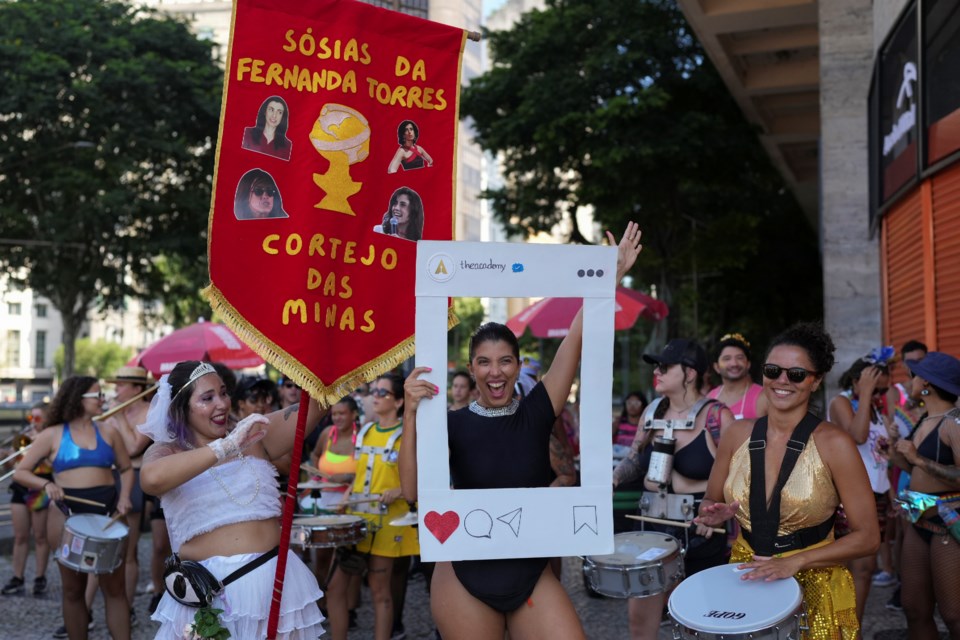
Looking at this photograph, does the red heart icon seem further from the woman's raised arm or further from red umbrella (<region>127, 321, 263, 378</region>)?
red umbrella (<region>127, 321, 263, 378</region>)

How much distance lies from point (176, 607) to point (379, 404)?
139 inches

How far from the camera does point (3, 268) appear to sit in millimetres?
27531

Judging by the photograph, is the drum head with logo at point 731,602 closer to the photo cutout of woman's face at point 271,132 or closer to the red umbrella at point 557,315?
the photo cutout of woman's face at point 271,132

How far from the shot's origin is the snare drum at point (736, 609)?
3477mm

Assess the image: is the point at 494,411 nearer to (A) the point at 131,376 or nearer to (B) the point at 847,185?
(A) the point at 131,376

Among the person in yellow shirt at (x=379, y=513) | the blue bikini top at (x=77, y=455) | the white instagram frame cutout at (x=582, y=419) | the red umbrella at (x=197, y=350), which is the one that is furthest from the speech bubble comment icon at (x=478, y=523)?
the red umbrella at (x=197, y=350)

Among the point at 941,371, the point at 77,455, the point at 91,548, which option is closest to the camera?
the point at 941,371

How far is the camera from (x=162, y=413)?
14.3 feet

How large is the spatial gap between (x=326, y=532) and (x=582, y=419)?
3.21 m

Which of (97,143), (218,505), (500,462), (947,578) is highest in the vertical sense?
(97,143)

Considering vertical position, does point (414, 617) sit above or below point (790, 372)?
below

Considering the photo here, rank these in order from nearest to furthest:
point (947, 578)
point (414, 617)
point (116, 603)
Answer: point (947, 578), point (116, 603), point (414, 617)

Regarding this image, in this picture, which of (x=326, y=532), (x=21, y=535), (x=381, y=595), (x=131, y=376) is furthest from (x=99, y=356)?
(x=326, y=532)

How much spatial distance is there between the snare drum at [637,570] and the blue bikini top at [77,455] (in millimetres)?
4438
